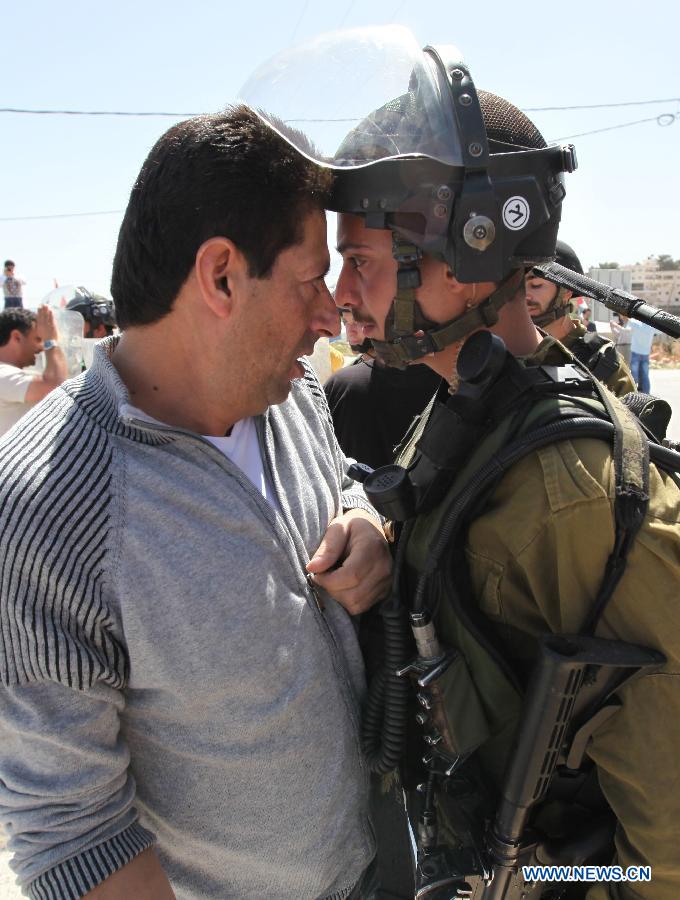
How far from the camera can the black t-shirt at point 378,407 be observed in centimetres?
345

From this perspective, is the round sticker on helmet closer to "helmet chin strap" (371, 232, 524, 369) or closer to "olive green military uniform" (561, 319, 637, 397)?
"helmet chin strap" (371, 232, 524, 369)

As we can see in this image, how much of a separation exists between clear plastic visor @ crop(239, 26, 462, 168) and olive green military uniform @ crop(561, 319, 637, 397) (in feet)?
7.91

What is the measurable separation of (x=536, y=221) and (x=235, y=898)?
1.71 meters

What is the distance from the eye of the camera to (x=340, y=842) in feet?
5.24

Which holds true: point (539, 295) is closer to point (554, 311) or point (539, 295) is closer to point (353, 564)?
point (554, 311)

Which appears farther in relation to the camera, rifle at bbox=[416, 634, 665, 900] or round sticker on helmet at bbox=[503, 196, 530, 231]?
round sticker on helmet at bbox=[503, 196, 530, 231]

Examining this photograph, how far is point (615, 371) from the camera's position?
386 centimetres

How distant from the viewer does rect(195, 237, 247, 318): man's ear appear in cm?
143

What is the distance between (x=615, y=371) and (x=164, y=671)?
3287 millimetres

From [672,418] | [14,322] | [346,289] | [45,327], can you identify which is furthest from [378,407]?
[672,418]

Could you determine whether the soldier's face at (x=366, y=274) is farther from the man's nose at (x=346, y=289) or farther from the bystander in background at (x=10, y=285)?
the bystander in background at (x=10, y=285)

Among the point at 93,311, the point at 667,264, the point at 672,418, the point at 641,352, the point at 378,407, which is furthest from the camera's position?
the point at 667,264

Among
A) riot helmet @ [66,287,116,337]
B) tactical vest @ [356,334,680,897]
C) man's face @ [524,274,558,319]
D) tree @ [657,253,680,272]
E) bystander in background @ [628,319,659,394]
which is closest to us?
tactical vest @ [356,334,680,897]

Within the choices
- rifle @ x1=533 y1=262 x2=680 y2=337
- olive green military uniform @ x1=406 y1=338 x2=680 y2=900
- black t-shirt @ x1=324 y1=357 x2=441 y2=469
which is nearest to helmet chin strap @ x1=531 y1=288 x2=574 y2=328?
black t-shirt @ x1=324 y1=357 x2=441 y2=469
